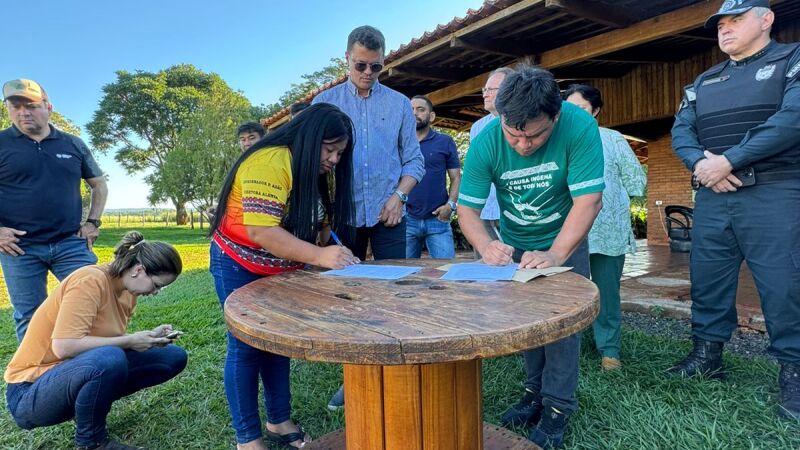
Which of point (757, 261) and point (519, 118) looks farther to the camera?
point (757, 261)

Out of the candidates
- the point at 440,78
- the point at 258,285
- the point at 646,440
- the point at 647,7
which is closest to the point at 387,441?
the point at 258,285

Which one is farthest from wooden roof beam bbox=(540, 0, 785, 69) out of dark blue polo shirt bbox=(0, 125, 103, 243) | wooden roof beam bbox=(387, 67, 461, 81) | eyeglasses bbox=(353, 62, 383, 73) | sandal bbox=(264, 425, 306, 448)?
dark blue polo shirt bbox=(0, 125, 103, 243)

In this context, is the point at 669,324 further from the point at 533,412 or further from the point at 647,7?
the point at 647,7

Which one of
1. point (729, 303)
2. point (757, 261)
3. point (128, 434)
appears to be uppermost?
point (757, 261)

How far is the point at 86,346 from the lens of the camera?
1.87 meters

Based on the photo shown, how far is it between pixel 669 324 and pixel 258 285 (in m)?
3.11

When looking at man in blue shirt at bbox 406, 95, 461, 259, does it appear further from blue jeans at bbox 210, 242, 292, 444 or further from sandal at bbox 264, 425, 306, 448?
blue jeans at bbox 210, 242, 292, 444

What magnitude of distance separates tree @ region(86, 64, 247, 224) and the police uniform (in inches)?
1097

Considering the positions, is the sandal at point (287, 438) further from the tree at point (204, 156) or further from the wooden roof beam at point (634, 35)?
the tree at point (204, 156)

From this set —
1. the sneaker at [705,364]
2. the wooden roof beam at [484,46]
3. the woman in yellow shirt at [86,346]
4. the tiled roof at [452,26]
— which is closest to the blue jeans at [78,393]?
the woman in yellow shirt at [86,346]

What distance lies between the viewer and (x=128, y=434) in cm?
221

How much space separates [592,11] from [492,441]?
11.4 ft

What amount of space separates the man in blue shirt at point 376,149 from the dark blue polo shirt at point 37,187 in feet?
5.12

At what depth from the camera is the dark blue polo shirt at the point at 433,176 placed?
3.56 m
